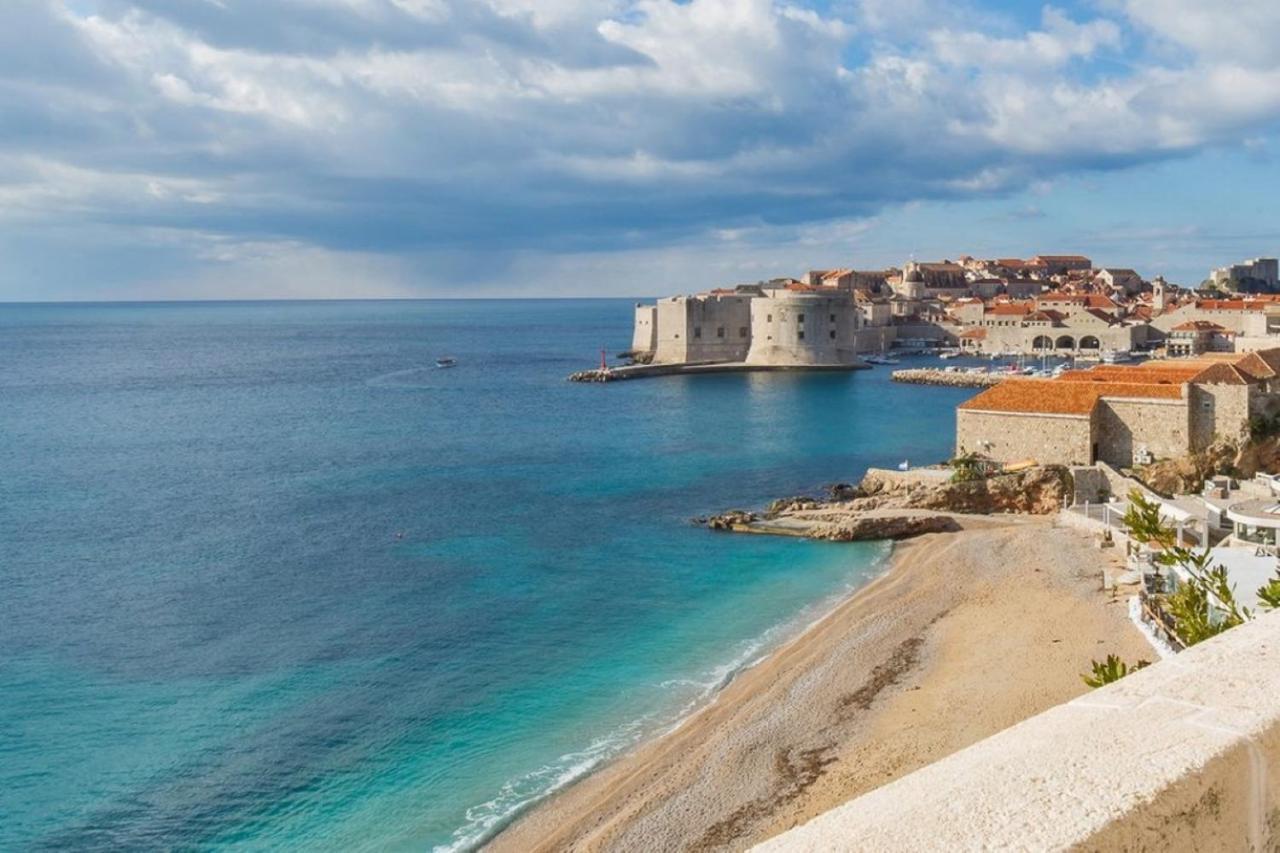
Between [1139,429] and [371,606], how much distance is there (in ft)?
58.3

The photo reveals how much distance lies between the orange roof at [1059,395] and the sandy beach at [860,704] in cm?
587

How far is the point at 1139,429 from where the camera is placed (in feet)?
82.7

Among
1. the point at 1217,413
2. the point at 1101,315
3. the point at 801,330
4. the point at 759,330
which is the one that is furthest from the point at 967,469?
the point at 1101,315

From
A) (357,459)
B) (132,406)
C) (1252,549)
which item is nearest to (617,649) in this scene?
(1252,549)

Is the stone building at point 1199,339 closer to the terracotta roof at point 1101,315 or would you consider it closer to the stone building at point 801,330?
the terracotta roof at point 1101,315

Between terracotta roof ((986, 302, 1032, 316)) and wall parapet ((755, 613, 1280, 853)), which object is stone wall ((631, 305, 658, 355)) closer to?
terracotta roof ((986, 302, 1032, 316))

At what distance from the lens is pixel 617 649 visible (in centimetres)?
1688

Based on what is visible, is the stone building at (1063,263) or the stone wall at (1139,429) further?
the stone building at (1063,263)

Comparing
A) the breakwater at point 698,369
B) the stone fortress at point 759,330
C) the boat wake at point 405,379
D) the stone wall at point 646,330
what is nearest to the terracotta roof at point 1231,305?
the stone fortress at point 759,330

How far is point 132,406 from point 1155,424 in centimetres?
4772

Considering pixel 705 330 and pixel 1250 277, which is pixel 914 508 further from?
pixel 1250 277

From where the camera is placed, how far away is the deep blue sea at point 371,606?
1241 cm

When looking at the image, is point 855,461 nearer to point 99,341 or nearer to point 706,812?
point 706,812

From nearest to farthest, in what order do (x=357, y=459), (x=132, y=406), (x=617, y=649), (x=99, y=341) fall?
(x=617, y=649) < (x=357, y=459) < (x=132, y=406) < (x=99, y=341)
